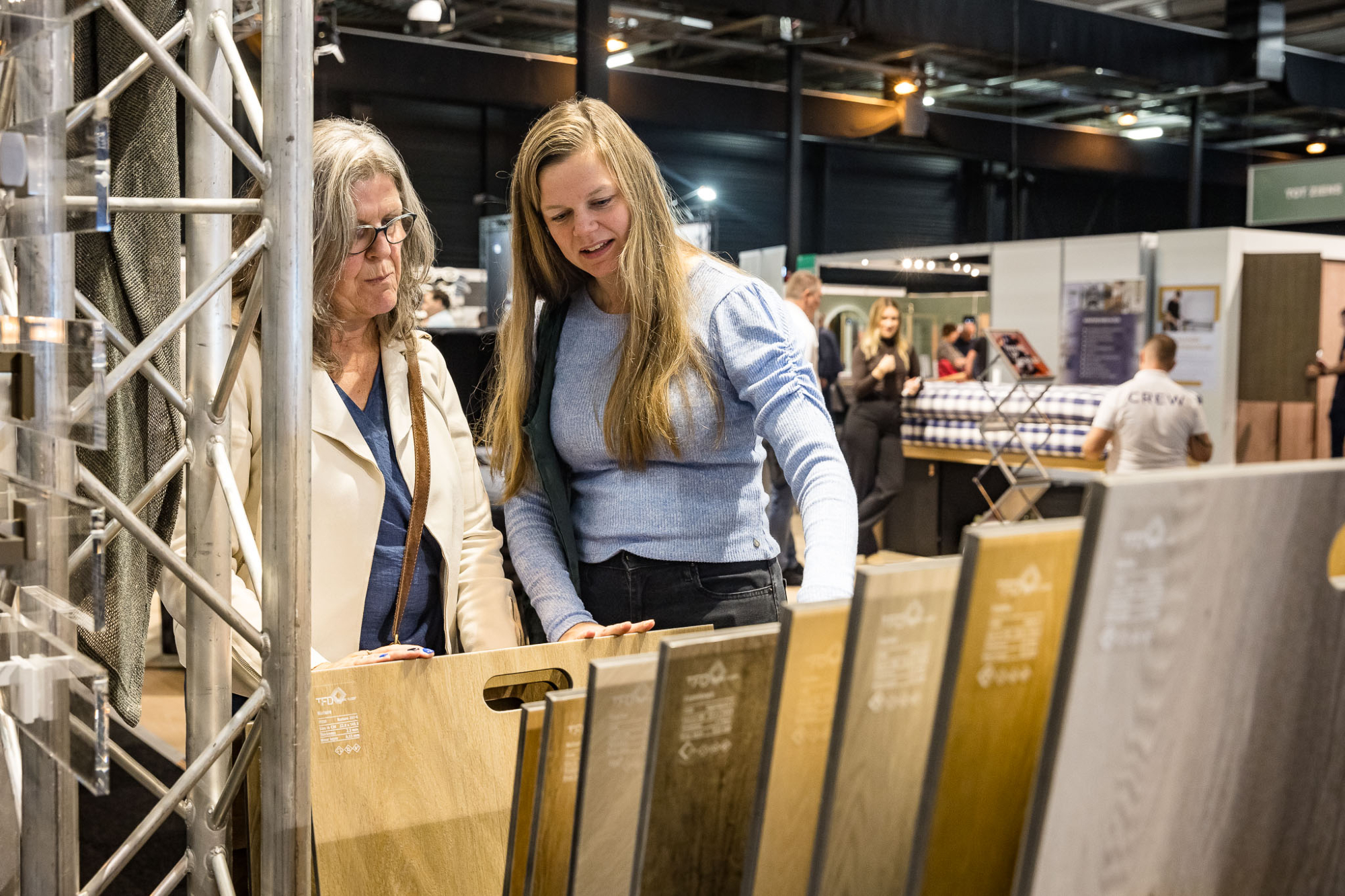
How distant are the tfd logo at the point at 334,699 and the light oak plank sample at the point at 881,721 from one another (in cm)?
54

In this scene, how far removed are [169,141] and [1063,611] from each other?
132 centimetres

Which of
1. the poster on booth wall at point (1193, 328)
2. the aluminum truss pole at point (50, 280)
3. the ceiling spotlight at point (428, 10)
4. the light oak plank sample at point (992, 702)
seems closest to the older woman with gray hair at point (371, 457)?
the aluminum truss pole at point (50, 280)

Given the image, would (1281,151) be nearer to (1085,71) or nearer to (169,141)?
(1085,71)

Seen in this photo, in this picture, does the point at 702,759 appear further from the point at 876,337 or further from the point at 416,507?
the point at 876,337

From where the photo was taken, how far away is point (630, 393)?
151cm

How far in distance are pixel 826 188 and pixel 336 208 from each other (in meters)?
11.0

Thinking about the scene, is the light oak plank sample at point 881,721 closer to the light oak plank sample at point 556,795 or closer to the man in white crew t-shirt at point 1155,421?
the light oak plank sample at point 556,795

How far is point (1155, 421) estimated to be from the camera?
233 inches

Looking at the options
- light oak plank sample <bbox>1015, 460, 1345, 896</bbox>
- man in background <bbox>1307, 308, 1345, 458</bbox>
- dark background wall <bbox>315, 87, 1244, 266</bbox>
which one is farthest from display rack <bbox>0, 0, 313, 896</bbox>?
dark background wall <bbox>315, 87, 1244, 266</bbox>

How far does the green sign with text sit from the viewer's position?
798 cm

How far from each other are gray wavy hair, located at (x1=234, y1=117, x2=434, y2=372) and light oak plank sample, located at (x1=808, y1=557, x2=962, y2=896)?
3.79 feet

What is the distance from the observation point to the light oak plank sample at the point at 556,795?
2.27 ft

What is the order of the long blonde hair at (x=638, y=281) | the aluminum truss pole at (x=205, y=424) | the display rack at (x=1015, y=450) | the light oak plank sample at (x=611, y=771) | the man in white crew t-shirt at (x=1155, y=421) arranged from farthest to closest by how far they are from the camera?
1. the display rack at (x=1015, y=450)
2. the man in white crew t-shirt at (x=1155, y=421)
3. the long blonde hair at (x=638, y=281)
4. the aluminum truss pole at (x=205, y=424)
5. the light oak plank sample at (x=611, y=771)

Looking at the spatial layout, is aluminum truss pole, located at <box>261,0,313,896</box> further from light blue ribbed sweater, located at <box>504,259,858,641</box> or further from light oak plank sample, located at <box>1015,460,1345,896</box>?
light oak plank sample, located at <box>1015,460,1345,896</box>
